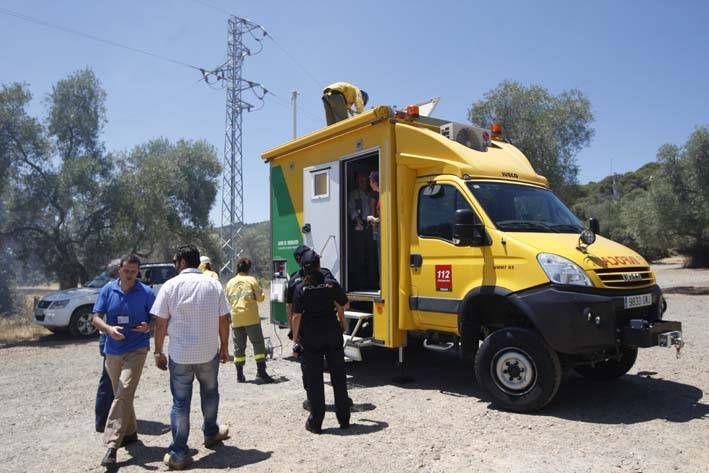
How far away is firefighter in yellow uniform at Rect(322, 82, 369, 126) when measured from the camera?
859 cm

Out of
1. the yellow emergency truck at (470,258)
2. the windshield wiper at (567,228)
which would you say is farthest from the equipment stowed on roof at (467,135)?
the windshield wiper at (567,228)

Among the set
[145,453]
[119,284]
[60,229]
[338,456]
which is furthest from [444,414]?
[60,229]

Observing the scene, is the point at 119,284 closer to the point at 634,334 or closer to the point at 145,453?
the point at 145,453

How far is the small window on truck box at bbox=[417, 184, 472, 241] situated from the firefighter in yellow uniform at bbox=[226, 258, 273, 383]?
255 cm

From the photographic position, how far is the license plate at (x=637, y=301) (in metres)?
5.43

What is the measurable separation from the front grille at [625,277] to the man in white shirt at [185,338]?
3.62 metres

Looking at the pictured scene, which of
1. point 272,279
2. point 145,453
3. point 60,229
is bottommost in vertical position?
point 145,453

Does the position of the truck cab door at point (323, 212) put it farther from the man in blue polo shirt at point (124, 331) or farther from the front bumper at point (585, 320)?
the man in blue polo shirt at point (124, 331)

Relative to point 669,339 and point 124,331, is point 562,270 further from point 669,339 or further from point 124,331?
point 124,331

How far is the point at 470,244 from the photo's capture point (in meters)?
6.11

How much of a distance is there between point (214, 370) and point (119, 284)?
3.99 ft

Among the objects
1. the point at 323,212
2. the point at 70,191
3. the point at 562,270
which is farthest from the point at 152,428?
the point at 70,191

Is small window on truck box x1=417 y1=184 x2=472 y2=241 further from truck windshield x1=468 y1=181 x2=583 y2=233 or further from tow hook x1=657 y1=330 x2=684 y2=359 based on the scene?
tow hook x1=657 y1=330 x2=684 y2=359

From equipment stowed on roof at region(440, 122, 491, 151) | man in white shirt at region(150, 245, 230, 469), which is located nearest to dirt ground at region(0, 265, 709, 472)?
man in white shirt at region(150, 245, 230, 469)
